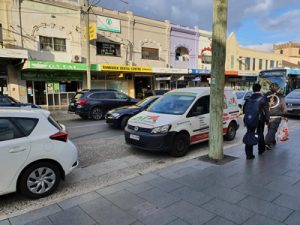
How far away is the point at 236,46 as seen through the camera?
109 feet

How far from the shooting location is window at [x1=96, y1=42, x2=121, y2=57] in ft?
67.7

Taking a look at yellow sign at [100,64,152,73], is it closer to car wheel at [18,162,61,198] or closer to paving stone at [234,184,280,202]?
car wheel at [18,162,61,198]

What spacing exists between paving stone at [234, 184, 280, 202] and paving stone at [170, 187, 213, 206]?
0.65 m

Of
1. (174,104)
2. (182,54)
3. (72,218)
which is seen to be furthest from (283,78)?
(72,218)

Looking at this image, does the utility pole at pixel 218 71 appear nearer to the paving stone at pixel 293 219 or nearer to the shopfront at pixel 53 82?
the paving stone at pixel 293 219

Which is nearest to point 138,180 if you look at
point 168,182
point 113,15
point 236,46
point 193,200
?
point 168,182

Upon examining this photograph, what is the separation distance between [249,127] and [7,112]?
494cm

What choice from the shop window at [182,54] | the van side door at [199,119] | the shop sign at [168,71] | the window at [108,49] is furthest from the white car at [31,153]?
the shop window at [182,54]

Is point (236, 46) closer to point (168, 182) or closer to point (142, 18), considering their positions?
point (142, 18)

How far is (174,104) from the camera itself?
270 inches

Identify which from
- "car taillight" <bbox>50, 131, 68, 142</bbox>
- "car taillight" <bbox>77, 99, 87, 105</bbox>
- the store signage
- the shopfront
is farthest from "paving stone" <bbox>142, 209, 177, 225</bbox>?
the store signage

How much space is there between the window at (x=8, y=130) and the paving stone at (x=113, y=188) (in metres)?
1.59

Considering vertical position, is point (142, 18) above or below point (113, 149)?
above

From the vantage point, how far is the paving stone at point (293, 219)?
305 cm
